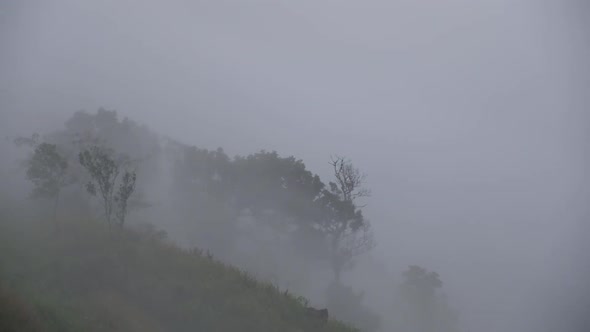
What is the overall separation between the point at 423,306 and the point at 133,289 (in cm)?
3441

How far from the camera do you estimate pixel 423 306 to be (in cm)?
4447

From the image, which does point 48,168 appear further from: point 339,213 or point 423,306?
point 423,306

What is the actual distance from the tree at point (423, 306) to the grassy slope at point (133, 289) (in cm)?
2913

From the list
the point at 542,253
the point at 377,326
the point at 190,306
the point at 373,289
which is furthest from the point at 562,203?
the point at 190,306

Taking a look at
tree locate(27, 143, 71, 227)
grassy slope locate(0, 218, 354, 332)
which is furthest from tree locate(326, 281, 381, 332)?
tree locate(27, 143, 71, 227)

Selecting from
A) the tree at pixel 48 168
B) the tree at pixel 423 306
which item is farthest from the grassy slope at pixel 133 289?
the tree at pixel 423 306

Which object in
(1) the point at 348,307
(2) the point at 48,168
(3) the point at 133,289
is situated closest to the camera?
(3) the point at 133,289

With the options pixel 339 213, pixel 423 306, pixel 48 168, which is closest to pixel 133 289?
pixel 48 168

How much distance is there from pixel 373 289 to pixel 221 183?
1880cm

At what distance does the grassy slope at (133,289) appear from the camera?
12953 millimetres

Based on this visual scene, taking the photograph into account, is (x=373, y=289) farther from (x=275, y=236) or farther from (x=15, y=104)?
(x=15, y=104)

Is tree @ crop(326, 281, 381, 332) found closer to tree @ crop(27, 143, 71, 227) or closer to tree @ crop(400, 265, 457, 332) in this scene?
tree @ crop(400, 265, 457, 332)

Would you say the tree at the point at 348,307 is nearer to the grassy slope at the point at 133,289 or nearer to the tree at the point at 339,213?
the tree at the point at 339,213

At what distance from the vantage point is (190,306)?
14.6 m
